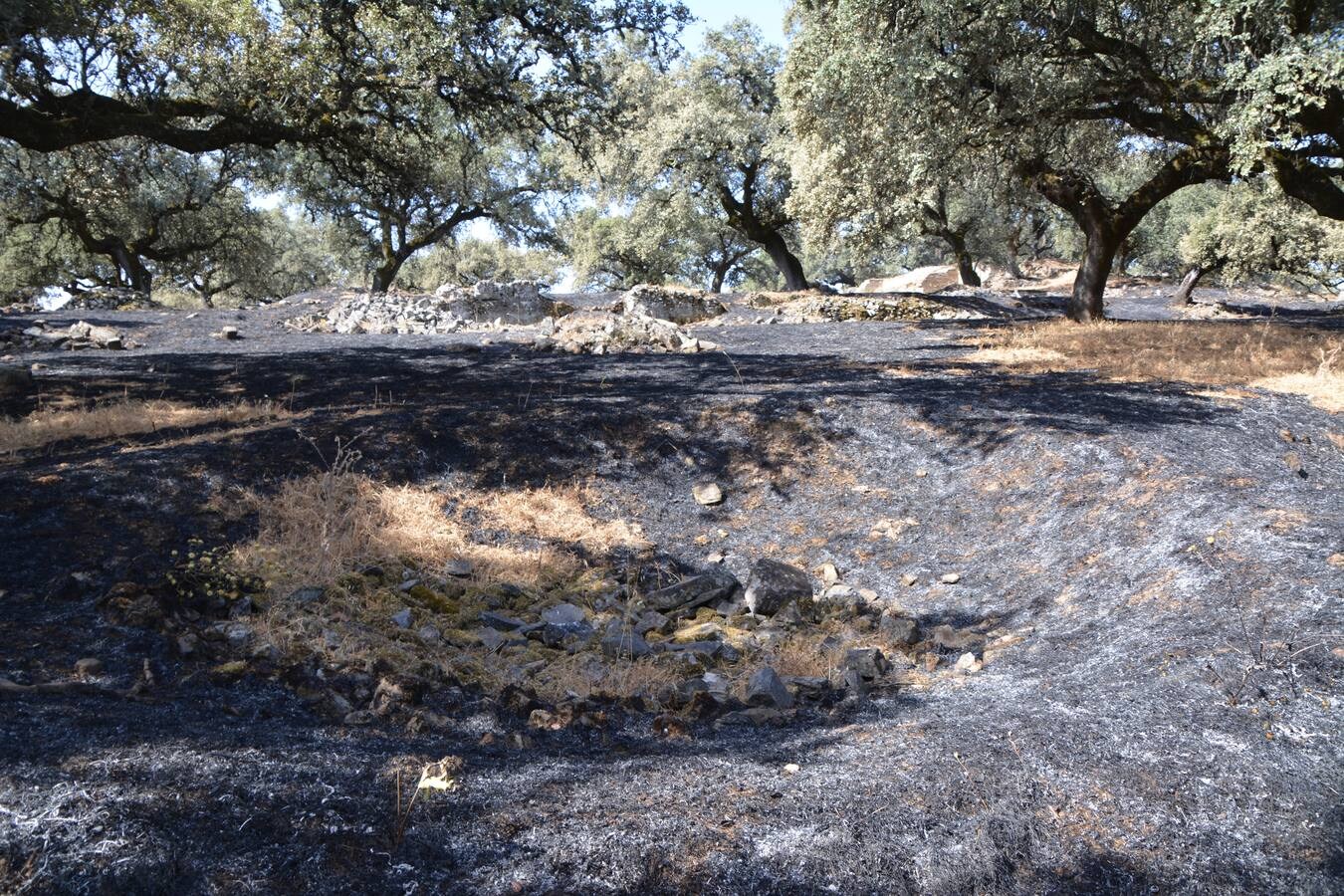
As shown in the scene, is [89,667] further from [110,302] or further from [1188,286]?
[1188,286]

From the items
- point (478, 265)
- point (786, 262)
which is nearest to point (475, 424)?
point (786, 262)

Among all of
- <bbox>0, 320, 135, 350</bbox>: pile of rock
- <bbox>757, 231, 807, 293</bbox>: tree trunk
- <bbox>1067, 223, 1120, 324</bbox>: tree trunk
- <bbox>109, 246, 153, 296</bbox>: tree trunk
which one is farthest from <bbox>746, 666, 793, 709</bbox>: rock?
<bbox>109, 246, 153, 296</bbox>: tree trunk

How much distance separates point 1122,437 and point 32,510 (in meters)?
7.16

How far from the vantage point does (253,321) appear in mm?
16906

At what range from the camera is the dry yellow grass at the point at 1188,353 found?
329 inches

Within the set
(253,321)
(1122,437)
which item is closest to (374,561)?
(1122,437)

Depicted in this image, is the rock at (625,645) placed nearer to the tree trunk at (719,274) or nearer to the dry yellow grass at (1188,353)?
the dry yellow grass at (1188,353)

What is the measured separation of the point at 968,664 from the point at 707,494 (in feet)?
9.22

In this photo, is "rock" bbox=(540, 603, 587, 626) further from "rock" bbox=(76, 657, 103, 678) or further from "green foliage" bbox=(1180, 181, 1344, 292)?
"green foliage" bbox=(1180, 181, 1344, 292)

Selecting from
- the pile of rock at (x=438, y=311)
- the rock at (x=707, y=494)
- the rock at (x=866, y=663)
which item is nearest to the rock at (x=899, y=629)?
the rock at (x=866, y=663)

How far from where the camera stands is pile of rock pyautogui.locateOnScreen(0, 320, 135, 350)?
13062 millimetres

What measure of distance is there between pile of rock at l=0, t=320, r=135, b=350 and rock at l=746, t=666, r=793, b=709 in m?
13.0

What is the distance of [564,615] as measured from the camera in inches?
197

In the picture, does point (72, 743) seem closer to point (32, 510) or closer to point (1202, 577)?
point (32, 510)
